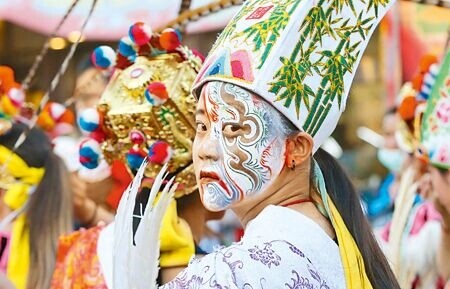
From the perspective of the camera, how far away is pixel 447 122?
4.04 metres

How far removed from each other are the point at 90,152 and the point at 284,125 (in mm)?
1150

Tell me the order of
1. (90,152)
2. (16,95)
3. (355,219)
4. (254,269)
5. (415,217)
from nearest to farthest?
(254,269), (355,219), (90,152), (16,95), (415,217)

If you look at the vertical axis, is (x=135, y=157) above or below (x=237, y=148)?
below

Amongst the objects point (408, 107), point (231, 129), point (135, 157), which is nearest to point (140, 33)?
point (135, 157)

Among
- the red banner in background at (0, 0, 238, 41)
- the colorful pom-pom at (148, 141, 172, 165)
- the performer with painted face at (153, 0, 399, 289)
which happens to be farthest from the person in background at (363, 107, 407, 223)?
the performer with painted face at (153, 0, 399, 289)

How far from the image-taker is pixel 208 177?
8.22 ft

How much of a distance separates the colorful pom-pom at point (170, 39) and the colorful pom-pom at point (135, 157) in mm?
329

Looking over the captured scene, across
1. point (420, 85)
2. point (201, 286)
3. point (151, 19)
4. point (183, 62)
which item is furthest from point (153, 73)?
point (151, 19)

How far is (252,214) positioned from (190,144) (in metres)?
0.86

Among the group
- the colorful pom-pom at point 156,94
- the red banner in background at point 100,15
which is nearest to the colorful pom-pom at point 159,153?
the colorful pom-pom at point 156,94

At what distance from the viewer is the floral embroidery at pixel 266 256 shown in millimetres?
2312

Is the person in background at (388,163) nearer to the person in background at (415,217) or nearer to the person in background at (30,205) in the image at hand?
the person in background at (415,217)

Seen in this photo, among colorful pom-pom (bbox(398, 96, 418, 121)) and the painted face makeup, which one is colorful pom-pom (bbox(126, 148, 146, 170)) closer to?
the painted face makeup

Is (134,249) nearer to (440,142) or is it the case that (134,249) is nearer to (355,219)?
(355,219)
